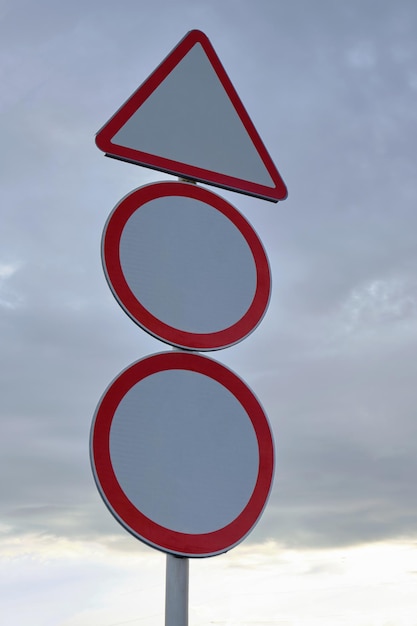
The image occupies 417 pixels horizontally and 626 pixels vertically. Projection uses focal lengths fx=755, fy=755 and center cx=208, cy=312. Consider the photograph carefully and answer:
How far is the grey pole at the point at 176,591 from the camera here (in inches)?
70.8

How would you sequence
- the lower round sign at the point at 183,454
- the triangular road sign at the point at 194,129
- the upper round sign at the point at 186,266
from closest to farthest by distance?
the lower round sign at the point at 183,454
the upper round sign at the point at 186,266
the triangular road sign at the point at 194,129

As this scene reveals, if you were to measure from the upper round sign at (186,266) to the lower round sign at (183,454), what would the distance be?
127mm

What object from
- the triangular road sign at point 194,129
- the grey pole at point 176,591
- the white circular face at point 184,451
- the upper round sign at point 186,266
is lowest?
the grey pole at point 176,591

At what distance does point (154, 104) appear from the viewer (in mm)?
2488

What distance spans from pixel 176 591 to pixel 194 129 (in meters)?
1.45

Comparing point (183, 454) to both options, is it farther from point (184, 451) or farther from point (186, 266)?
point (186, 266)

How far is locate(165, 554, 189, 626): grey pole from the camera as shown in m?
1.80

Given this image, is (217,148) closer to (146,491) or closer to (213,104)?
(213,104)

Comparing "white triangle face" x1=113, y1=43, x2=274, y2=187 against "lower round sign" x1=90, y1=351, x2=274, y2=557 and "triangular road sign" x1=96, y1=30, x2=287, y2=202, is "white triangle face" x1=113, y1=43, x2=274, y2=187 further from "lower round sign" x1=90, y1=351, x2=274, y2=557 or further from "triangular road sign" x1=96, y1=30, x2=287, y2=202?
"lower round sign" x1=90, y1=351, x2=274, y2=557

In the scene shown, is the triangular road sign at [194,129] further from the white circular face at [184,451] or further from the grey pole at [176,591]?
the grey pole at [176,591]

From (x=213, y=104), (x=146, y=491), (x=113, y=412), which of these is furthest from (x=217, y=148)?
(x=146, y=491)

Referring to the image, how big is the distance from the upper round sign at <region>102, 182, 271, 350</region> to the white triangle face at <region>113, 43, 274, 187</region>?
0.19m

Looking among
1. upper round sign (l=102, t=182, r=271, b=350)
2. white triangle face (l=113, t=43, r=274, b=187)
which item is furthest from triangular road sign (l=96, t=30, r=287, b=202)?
upper round sign (l=102, t=182, r=271, b=350)

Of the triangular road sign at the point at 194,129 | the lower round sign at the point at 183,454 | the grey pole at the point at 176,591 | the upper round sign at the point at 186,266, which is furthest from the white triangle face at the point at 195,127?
the grey pole at the point at 176,591
